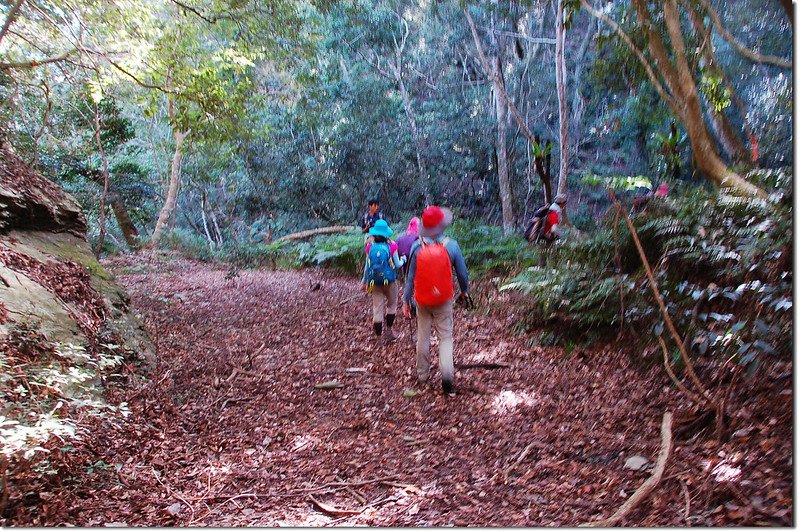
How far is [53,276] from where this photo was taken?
6164 mm

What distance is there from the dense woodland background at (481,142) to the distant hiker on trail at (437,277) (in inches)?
71.4

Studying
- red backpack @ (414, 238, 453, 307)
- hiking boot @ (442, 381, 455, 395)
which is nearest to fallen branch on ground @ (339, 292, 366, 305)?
hiking boot @ (442, 381, 455, 395)

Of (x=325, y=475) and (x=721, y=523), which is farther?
(x=325, y=475)

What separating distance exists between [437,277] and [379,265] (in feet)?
7.13

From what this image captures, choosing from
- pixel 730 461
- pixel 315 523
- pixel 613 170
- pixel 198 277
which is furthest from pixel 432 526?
pixel 613 170

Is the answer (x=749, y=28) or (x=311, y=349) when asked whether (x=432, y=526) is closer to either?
(x=311, y=349)

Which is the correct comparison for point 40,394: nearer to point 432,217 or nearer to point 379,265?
point 432,217

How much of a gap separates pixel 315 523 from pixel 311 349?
453 cm

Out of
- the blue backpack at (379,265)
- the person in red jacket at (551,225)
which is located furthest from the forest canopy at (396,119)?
the blue backpack at (379,265)

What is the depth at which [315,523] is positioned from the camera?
3.44 m

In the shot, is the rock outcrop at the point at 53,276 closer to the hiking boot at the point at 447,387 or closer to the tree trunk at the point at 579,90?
the hiking boot at the point at 447,387

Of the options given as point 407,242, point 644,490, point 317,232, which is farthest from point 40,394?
point 317,232

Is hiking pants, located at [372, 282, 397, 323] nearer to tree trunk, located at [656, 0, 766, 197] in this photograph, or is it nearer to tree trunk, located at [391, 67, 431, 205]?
tree trunk, located at [656, 0, 766, 197]

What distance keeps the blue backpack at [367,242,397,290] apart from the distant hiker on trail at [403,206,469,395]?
1631mm
